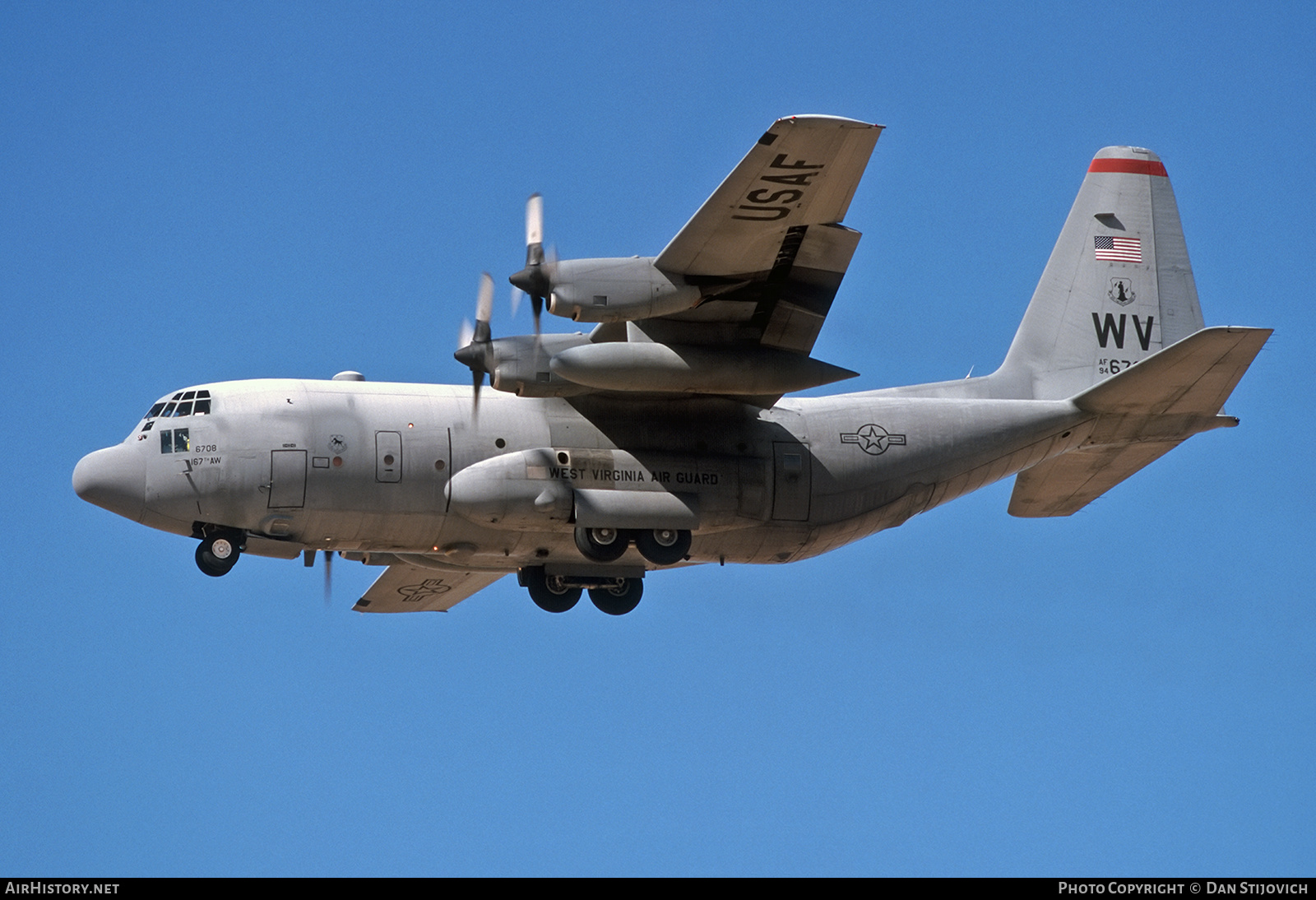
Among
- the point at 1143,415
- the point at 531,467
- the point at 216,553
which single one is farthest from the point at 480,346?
the point at 1143,415

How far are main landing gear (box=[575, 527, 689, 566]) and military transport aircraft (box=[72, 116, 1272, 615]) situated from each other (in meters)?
0.03

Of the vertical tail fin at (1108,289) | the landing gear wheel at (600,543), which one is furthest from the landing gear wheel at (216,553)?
the vertical tail fin at (1108,289)

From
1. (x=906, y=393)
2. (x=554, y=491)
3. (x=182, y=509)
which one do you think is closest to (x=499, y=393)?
(x=554, y=491)

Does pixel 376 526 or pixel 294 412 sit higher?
pixel 294 412

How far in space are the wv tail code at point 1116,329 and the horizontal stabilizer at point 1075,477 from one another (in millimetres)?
1632

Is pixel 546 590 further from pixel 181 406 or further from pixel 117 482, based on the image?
pixel 117 482

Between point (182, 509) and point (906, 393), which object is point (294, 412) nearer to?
point (182, 509)

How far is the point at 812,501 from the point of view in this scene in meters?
20.5

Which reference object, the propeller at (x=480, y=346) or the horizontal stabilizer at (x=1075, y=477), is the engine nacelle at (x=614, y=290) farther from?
the horizontal stabilizer at (x=1075, y=477)

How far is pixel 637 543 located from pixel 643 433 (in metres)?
1.33

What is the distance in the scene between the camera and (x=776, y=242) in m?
18.4

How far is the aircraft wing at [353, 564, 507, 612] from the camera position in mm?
23656
